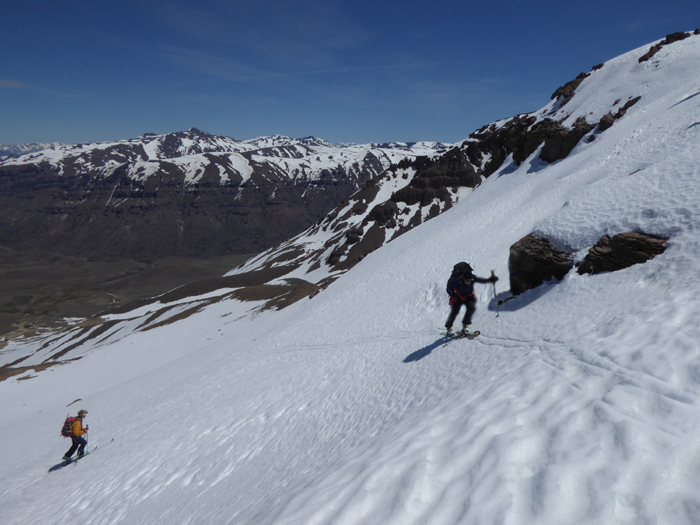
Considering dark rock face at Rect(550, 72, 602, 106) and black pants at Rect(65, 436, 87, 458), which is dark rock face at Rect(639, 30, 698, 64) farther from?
black pants at Rect(65, 436, 87, 458)

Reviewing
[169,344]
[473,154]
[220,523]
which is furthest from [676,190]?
[473,154]

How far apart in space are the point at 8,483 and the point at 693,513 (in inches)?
889

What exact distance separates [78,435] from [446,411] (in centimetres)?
1696

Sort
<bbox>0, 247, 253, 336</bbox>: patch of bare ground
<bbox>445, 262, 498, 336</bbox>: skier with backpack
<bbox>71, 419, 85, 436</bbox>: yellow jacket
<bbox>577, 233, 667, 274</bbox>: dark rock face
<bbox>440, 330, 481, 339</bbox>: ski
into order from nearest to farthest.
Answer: <bbox>577, 233, 667, 274</bbox>: dark rock face → <bbox>445, 262, 498, 336</bbox>: skier with backpack → <bbox>440, 330, 481, 339</bbox>: ski → <bbox>71, 419, 85, 436</bbox>: yellow jacket → <bbox>0, 247, 253, 336</bbox>: patch of bare ground

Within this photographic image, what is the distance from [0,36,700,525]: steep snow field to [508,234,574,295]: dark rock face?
20.4 inches

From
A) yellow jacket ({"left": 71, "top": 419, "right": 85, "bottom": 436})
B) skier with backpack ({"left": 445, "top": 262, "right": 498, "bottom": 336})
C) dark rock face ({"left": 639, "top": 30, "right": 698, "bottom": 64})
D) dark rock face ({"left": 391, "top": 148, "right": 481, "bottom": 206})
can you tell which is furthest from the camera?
dark rock face ({"left": 391, "top": 148, "right": 481, "bottom": 206})

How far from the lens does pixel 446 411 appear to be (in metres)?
6.17

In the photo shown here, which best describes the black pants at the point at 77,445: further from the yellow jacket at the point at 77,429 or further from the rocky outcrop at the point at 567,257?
the rocky outcrop at the point at 567,257

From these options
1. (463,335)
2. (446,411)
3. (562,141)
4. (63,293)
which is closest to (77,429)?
(463,335)

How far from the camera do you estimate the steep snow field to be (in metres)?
3.82

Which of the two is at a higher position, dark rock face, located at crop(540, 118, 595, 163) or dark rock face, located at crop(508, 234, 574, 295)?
dark rock face, located at crop(540, 118, 595, 163)

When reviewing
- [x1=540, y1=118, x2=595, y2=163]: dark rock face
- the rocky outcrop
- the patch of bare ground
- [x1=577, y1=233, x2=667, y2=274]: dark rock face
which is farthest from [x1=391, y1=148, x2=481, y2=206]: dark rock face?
[x1=577, y1=233, x2=667, y2=274]: dark rock face

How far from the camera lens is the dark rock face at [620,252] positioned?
9195 millimetres

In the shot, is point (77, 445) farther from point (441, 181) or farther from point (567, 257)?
point (441, 181)
